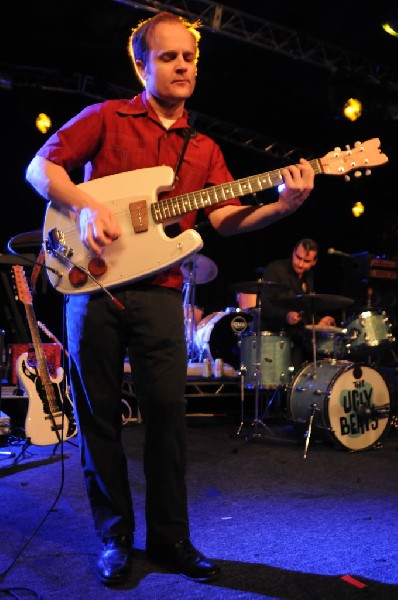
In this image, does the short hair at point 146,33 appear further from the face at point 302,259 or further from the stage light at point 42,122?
the stage light at point 42,122

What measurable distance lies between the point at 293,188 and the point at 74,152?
2.74 feet

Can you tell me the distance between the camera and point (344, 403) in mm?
5082

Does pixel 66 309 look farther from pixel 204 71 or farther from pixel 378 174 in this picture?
pixel 378 174

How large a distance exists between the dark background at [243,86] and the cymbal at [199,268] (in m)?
1.76

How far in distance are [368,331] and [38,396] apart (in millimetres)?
2978

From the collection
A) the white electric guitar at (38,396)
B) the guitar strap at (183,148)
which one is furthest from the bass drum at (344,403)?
the guitar strap at (183,148)

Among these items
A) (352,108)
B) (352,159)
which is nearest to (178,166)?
(352,159)

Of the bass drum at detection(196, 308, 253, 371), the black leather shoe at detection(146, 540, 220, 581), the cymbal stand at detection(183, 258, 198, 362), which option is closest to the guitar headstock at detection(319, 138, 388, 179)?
the black leather shoe at detection(146, 540, 220, 581)

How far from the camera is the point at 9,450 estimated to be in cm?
512

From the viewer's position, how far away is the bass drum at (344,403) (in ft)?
16.5

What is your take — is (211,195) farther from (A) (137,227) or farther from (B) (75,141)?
(B) (75,141)

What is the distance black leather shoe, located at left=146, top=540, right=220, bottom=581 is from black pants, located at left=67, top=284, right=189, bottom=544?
0.11 ft

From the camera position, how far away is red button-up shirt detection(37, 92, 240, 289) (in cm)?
226

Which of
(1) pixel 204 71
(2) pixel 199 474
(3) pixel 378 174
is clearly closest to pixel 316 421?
(2) pixel 199 474
